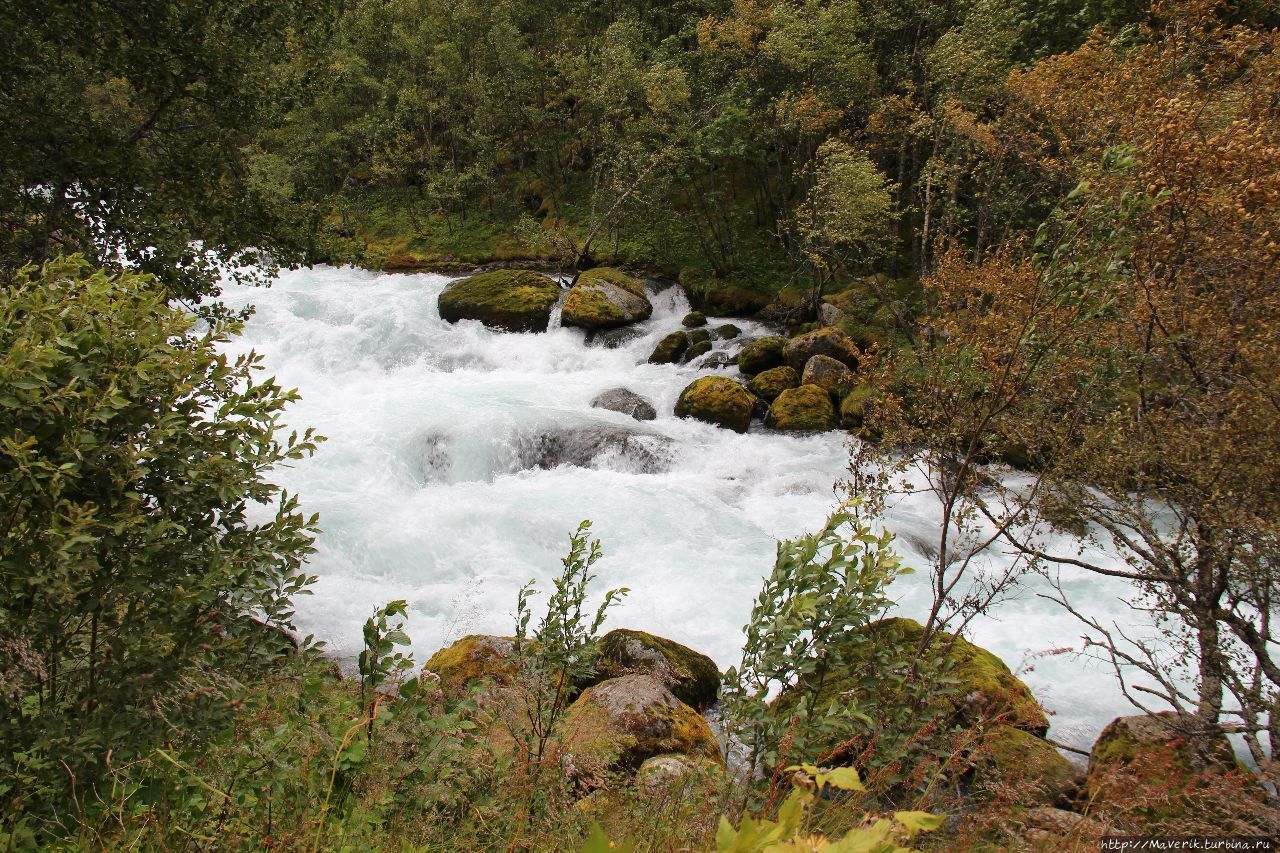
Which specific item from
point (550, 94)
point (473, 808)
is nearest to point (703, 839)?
point (473, 808)

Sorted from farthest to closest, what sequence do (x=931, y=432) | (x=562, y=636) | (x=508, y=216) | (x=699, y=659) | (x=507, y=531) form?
(x=508, y=216)
(x=507, y=531)
(x=699, y=659)
(x=931, y=432)
(x=562, y=636)

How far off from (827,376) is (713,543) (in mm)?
7338

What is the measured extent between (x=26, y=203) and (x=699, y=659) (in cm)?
859

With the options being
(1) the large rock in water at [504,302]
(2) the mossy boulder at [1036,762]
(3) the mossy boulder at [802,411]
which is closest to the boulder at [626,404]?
(3) the mossy boulder at [802,411]

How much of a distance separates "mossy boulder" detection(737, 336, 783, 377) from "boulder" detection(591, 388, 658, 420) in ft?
10.8

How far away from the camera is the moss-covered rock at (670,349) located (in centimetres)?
1978

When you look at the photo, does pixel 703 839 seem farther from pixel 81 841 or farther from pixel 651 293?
pixel 651 293

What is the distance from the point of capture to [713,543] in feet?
37.7

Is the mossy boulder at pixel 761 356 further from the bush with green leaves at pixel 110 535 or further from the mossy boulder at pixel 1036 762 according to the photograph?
the bush with green leaves at pixel 110 535

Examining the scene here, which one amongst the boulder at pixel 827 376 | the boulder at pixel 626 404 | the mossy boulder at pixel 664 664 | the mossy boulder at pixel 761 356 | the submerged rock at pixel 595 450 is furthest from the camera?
the mossy boulder at pixel 761 356

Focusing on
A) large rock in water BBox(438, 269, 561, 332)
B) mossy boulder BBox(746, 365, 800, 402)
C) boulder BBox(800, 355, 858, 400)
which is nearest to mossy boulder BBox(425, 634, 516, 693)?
mossy boulder BBox(746, 365, 800, 402)

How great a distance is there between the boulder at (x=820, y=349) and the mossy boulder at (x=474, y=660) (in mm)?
12391

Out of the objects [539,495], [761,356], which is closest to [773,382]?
[761,356]

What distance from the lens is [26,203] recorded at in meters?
6.71
